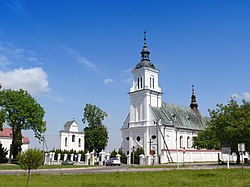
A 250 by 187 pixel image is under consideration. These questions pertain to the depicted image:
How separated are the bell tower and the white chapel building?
1883 centimetres

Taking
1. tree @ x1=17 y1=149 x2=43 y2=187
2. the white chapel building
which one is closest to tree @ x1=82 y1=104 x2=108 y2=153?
the white chapel building

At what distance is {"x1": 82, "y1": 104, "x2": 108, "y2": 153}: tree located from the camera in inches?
2820

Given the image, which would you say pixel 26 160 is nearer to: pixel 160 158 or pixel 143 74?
pixel 160 158

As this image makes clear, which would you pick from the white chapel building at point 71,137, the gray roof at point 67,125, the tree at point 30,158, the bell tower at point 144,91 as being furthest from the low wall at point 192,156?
the tree at point 30,158

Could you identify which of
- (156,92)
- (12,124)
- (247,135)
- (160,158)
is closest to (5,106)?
(12,124)

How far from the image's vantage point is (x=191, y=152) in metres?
57.9

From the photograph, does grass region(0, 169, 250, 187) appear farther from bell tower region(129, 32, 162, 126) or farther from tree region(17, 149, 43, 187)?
bell tower region(129, 32, 162, 126)

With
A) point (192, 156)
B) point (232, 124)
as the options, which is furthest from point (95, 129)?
point (232, 124)

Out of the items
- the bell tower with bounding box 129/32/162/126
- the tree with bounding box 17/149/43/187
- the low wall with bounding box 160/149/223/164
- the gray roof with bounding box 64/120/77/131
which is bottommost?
the low wall with bounding box 160/149/223/164

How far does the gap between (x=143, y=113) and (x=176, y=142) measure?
8902mm

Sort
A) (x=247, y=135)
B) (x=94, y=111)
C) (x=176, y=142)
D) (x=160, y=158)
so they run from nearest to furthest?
(x=247, y=135) < (x=160, y=158) < (x=176, y=142) < (x=94, y=111)

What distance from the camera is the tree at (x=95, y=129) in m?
71.6

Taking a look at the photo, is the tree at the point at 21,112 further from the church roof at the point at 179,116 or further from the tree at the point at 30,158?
the tree at the point at 30,158

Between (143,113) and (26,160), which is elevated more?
(143,113)
